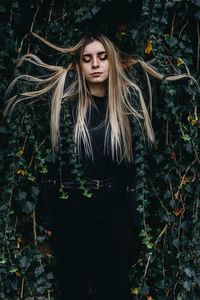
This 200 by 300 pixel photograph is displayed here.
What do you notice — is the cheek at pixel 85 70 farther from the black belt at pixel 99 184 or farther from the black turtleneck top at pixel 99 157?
the black belt at pixel 99 184

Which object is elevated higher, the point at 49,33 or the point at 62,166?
the point at 49,33

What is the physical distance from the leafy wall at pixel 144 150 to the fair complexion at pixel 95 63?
0.19 metres

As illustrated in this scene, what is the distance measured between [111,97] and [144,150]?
28 centimetres

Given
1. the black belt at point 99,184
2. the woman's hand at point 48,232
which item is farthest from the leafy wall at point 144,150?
the black belt at point 99,184

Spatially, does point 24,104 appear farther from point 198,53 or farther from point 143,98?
point 198,53

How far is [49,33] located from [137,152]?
732 millimetres

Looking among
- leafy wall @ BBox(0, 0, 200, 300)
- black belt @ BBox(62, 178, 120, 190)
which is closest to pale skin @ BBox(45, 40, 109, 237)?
leafy wall @ BBox(0, 0, 200, 300)

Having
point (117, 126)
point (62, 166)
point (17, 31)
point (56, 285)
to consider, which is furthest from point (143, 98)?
point (56, 285)

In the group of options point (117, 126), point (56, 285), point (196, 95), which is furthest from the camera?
point (56, 285)

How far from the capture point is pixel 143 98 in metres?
2.52

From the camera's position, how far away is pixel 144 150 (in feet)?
8.03

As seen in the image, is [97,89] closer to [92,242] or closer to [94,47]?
[94,47]

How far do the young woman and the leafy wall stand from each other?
91mm

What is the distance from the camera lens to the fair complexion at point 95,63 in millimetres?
2399
